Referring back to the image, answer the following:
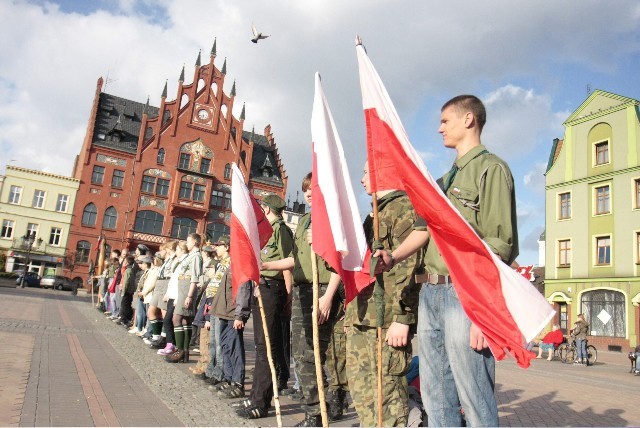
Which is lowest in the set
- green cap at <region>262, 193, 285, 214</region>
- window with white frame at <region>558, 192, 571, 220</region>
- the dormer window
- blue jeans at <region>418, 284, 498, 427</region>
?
blue jeans at <region>418, 284, 498, 427</region>

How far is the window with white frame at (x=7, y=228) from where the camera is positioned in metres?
48.7

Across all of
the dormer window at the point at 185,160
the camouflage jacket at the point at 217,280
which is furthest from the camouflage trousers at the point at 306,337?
the dormer window at the point at 185,160

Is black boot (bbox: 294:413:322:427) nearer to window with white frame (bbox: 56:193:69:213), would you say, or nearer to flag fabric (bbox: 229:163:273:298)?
flag fabric (bbox: 229:163:273:298)

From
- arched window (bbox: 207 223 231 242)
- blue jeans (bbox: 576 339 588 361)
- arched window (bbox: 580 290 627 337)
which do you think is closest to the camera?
blue jeans (bbox: 576 339 588 361)

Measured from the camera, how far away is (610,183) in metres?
28.6

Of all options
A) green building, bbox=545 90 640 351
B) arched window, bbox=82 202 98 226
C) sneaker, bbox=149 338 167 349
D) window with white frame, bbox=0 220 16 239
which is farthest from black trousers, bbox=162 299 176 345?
window with white frame, bbox=0 220 16 239

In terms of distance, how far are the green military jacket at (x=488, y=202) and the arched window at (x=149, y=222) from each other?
161 feet

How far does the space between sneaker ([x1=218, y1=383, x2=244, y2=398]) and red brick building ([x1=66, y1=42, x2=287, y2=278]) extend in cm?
4433

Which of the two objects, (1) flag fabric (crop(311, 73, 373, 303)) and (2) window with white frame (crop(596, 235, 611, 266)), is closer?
(1) flag fabric (crop(311, 73, 373, 303))

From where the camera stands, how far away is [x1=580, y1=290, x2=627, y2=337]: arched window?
26.3 metres

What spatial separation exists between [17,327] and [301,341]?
865 centimetres

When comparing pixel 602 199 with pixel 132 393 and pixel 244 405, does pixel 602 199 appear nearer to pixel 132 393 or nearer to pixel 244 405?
pixel 244 405

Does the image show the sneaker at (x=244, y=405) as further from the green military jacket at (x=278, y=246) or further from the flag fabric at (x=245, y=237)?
the green military jacket at (x=278, y=246)

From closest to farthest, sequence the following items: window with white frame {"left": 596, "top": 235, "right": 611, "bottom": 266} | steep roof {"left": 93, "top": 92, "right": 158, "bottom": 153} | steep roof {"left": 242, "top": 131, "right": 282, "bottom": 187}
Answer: window with white frame {"left": 596, "top": 235, "right": 611, "bottom": 266} → steep roof {"left": 93, "top": 92, "right": 158, "bottom": 153} → steep roof {"left": 242, "top": 131, "right": 282, "bottom": 187}
